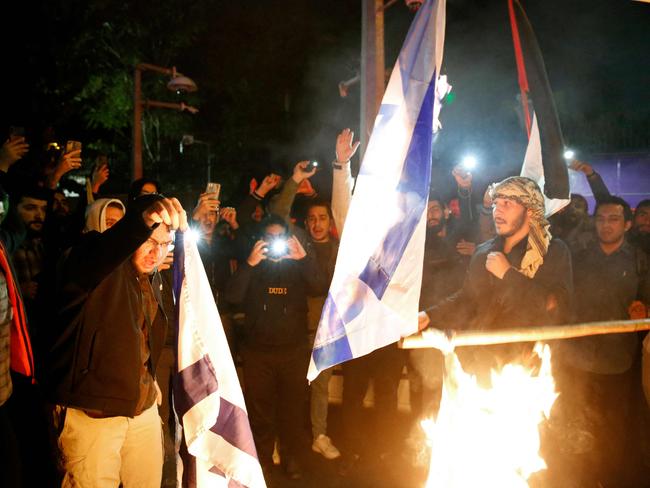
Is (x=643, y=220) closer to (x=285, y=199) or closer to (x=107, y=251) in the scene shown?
(x=285, y=199)

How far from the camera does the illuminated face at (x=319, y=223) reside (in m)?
5.78

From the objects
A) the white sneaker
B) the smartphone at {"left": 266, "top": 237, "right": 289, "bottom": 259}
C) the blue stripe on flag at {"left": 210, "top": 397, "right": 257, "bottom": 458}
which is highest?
the smartphone at {"left": 266, "top": 237, "right": 289, "bottom": 259}

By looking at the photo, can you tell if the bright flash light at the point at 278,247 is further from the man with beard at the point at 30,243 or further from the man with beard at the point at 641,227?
the man with beard at the point at 641,227

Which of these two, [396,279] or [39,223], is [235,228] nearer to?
[39,223]

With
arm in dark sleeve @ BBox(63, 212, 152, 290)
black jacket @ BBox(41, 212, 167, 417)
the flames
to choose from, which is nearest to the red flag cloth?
black jacket @ BBox(41, 212, 167, 417)

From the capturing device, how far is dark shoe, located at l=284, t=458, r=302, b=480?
16.4 ft

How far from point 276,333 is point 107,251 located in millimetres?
2489

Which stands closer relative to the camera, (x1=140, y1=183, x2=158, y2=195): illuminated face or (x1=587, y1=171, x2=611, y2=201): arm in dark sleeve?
(x1=140, y1=183, x2=158, y2=195): illuminated face

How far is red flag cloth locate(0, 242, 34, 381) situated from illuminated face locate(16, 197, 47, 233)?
2.29 meters

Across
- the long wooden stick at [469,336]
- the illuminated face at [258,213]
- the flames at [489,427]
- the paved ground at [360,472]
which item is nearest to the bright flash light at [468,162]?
the illuminated face at [258,213]

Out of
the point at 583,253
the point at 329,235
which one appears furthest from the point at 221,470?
the point at 583,253

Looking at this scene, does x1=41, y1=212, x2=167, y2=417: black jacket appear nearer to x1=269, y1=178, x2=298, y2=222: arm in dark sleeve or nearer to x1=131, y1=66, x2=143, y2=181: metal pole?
x1=269, y1=178, x2=298, y2=222: arm in dark sleeve

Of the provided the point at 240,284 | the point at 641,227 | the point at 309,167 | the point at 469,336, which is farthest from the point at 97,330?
the point at 641,227

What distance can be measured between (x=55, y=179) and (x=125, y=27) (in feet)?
43.0
